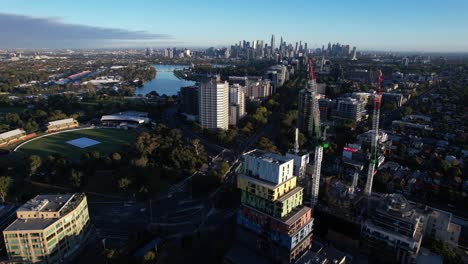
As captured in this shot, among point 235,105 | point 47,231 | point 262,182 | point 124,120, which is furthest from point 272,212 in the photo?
point 124,120

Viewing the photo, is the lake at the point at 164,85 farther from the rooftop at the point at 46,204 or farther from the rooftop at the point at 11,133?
the rooftop at the point at 46,204

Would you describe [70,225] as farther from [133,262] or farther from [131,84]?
[131,84]

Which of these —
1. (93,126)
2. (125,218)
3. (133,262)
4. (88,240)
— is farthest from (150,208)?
(93,126)

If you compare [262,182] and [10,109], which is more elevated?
[262,182]

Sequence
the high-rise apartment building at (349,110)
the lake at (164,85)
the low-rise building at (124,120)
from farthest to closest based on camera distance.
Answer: the lake at (164,85)
the high-rise apartment building at (349,110)
the low-rise building at (124,120)

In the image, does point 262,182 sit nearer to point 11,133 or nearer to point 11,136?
point 11,136

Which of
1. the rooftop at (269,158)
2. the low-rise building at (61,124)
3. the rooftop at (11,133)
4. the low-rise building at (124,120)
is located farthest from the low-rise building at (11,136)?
the rooftop at (269,158)

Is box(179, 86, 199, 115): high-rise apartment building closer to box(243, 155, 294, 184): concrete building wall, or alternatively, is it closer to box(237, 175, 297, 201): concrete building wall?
box(243, 155, 294, 184): concrete building wall
